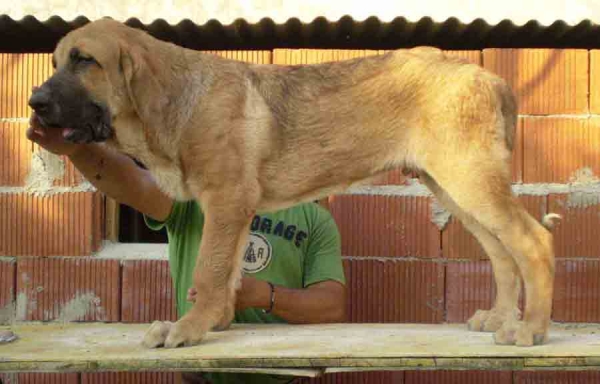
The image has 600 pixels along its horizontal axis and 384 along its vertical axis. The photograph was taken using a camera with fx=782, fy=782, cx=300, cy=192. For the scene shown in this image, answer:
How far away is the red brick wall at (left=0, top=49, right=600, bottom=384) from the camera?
4070mm

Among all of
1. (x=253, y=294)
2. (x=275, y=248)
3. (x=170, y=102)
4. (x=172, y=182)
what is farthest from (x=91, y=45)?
(x=275, y=248)

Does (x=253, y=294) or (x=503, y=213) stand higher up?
(x=503, y=213)

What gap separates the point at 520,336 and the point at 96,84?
6.04 ft

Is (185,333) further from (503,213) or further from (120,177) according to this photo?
(503,213)

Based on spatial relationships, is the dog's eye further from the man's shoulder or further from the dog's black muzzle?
the man's shoulder

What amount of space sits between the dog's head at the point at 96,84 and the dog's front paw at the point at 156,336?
75cm

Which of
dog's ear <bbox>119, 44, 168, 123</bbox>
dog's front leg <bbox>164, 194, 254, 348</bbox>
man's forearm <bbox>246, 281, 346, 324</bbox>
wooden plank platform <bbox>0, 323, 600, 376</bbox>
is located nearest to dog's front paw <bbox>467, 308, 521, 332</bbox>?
wooden plank platform <bbox>0, 323, 600, 376</bbox>

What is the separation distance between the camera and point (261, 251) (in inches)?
151

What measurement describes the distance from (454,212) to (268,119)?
953 mm

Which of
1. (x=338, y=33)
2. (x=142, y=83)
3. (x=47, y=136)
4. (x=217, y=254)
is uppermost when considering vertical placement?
(x=338, y=33)

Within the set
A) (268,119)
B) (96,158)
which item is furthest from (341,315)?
(96,158)

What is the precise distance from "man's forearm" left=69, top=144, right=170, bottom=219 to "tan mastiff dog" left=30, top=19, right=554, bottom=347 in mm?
231

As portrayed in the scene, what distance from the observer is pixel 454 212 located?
3535 mm

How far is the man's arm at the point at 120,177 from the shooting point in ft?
10.9
